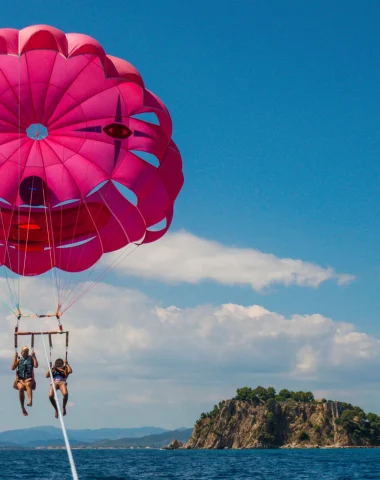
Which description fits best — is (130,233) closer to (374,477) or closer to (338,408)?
(374,477)

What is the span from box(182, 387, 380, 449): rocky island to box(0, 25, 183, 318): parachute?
150 metres

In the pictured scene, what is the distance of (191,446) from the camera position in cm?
18050

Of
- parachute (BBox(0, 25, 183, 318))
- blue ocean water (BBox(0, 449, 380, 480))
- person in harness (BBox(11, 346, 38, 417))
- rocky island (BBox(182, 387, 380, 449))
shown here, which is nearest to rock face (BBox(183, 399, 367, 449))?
rocky island (BBox(182, 387, 380, 449))

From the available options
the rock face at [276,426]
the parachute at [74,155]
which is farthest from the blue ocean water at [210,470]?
the rock face at [276,426]

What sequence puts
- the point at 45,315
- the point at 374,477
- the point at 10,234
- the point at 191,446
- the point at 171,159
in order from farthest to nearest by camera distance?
1. the point at 191,446
2. the point at 374,477
3. the point at 10,234
4. the point at 171,159
5. the point at 45,315

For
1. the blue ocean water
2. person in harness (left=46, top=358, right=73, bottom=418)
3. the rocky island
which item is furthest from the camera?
the rocky island

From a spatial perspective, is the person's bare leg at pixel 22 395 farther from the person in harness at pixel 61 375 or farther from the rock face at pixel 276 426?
the rock face at pixel 276 426

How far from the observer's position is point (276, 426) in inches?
6698

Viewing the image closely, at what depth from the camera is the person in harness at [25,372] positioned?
1722 centimetres

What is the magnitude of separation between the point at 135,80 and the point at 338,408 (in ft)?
536

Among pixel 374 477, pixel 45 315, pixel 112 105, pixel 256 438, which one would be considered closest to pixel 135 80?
pixel 112 105

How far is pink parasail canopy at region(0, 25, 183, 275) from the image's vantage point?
1902cm

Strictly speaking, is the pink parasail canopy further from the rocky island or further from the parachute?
the rocky island

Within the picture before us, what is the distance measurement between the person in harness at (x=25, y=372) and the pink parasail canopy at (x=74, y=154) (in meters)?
5.08
